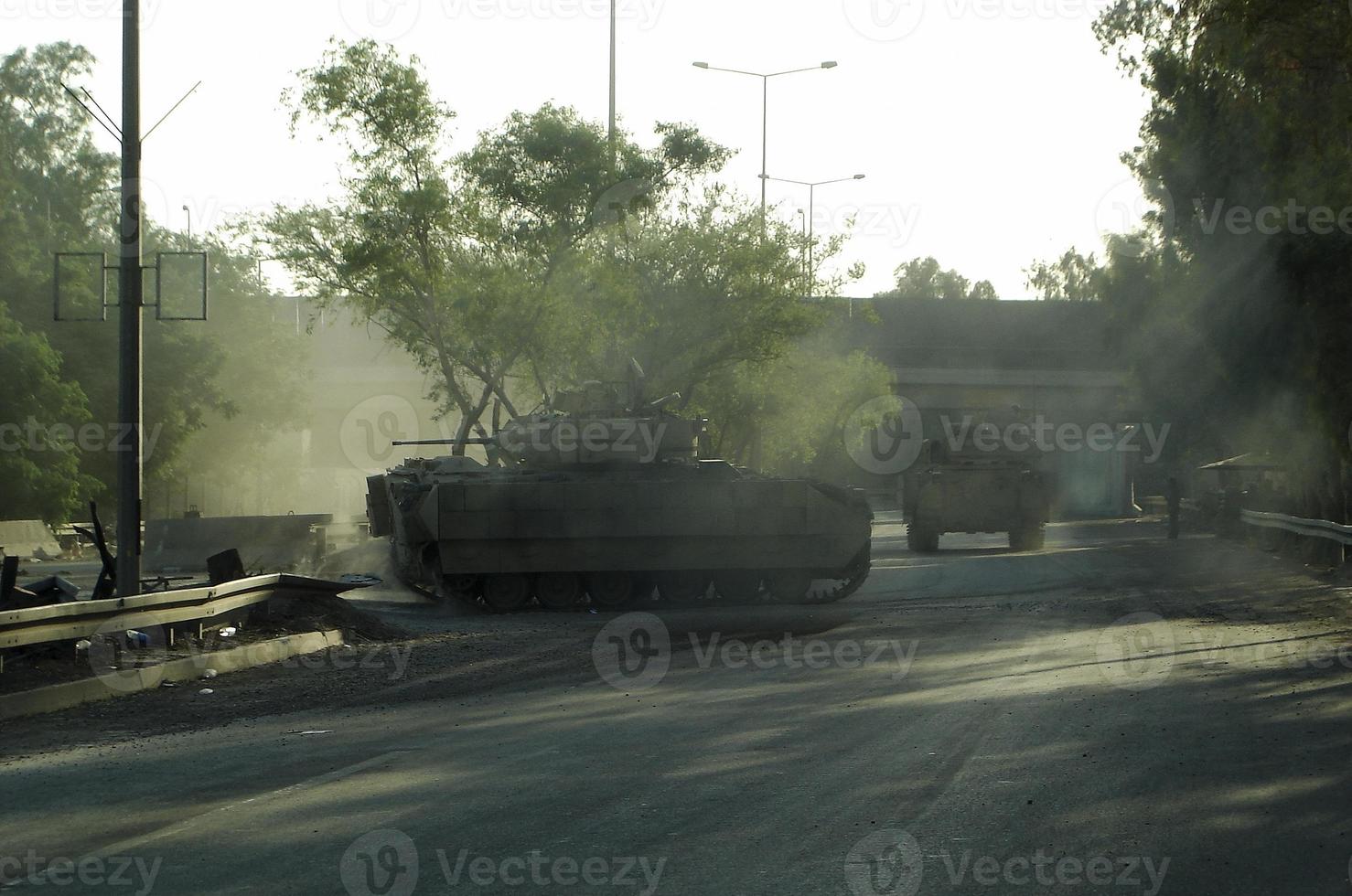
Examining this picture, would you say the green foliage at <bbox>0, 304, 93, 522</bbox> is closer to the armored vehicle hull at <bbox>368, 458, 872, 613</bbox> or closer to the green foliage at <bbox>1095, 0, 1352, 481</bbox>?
the armored vehicle hull at <bbox>368, 458, 872, 613</bbox>

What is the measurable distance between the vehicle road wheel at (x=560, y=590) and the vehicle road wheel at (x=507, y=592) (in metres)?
0.20

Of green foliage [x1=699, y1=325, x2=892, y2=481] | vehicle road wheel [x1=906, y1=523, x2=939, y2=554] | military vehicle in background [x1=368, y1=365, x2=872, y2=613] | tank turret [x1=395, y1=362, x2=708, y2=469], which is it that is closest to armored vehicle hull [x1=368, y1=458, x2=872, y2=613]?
military vehicle in background [x1=368, y1=365, x2=872, y2=613]

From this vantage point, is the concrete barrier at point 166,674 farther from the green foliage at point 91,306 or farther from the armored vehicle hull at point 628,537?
the green foliage at point 91,306

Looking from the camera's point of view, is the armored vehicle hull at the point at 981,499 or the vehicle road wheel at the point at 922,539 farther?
the vehicle road wheel at the point at 922,539

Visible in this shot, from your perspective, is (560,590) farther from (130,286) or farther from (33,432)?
(33,432)

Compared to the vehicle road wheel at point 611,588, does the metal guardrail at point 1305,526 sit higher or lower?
higher

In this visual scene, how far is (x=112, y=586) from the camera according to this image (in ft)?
45.6

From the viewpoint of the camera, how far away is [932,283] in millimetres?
110000

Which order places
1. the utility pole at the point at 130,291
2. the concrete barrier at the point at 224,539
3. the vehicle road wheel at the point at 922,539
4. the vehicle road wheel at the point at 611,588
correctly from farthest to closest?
the vehicle road wheel at the point at 922,539, the concrete barrier at the point at 224,539, the vehicle road wheel at the point at 611,588, the utility pole at the point at 130,291

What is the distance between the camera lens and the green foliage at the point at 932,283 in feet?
355

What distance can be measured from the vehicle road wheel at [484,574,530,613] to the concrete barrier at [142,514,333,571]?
8719mm

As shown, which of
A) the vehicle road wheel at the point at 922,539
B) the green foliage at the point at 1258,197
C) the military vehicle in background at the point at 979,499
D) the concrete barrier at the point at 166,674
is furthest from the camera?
the vehicle road wheel at the point at 922,539

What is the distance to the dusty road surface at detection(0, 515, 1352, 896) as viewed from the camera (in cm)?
579

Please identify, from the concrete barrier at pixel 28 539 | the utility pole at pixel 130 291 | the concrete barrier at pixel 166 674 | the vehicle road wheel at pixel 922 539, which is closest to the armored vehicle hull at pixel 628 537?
the concrete barrier at pixel 166 674
